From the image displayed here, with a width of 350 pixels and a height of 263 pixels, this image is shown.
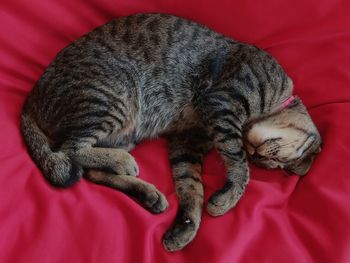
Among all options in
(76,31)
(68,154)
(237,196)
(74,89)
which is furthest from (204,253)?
(76,31)

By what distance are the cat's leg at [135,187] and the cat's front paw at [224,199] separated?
0.47 feet

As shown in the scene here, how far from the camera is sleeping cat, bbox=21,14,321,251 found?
1.47 m

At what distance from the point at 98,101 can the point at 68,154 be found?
208 millimetres

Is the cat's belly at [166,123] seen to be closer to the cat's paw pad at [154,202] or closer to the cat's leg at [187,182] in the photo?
the cat's leg at [187,182]

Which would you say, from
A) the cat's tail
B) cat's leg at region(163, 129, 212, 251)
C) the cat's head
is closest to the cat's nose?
the cat's head

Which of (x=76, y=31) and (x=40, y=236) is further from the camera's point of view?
(x=76, y=31)

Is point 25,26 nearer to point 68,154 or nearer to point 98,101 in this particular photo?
point 98,101

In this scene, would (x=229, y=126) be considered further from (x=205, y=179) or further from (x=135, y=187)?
(x=135, y=187)

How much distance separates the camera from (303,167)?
1539 mm

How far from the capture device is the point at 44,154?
1421mm

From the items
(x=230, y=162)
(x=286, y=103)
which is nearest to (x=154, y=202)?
(x=230, y=162)

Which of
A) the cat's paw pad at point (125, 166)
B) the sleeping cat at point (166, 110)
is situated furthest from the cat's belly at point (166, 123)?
the cat's paw pad at point (125, 166)

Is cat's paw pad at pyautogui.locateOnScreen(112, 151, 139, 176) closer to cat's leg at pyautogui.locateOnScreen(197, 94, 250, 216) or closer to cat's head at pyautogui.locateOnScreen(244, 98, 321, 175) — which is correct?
cat's leg at pyautogui.locateOnScreen(197, 94, 250, 216)

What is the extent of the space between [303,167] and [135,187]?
1.87 feet
